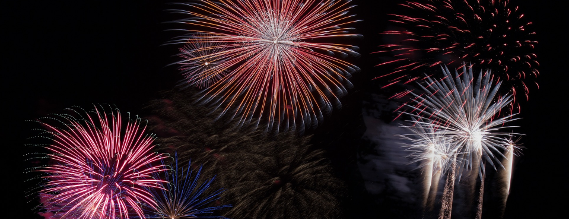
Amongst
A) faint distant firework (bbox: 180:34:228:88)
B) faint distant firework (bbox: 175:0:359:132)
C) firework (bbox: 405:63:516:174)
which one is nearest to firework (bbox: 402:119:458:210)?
firework (bbox: 405:63:516:174)

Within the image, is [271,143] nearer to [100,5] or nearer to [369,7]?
[369,7]

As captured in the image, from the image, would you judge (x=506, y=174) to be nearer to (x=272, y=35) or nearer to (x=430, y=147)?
(x=430, y=147)

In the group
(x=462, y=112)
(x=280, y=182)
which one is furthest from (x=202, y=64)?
(x=462, y=112)

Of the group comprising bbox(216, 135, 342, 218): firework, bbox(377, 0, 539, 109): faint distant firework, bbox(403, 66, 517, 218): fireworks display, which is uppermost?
bbox(377, 0, 539, 109): faint distant firework

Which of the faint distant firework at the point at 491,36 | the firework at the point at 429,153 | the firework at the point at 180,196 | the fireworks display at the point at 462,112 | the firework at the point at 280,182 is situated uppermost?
the faint distant firework at the point at 491,36

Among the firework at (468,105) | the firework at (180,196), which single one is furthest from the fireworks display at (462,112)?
the firework at (180,196)

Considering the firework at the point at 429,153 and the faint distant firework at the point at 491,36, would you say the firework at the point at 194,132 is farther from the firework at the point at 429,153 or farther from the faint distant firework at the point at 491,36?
the faint distant firework at the point at 491,36

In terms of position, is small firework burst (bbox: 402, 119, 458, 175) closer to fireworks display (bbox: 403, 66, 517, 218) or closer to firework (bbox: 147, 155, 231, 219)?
fireworks display (bbox: 403, 66, 517, 218)

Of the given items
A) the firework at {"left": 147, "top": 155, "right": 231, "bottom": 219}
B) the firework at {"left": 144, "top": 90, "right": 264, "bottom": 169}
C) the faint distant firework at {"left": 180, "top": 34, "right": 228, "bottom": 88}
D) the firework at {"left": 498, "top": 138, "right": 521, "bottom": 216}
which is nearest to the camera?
the firework at {"left": 147, "top": 155, "right": 231, "bottom": 219}
